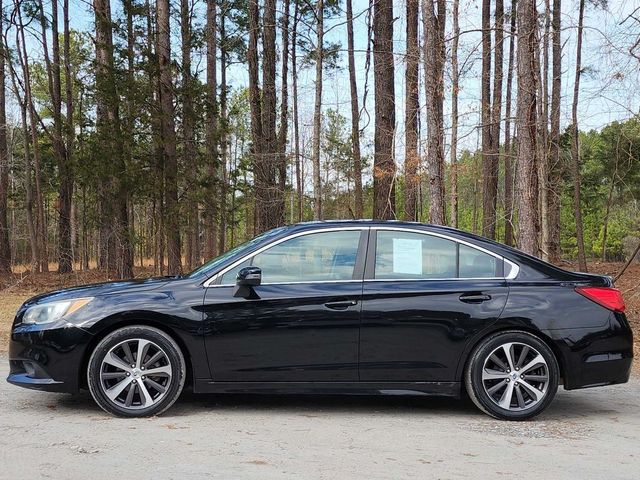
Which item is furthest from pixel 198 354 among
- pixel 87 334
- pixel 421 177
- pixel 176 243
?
pixel 421 177

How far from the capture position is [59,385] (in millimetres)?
4898

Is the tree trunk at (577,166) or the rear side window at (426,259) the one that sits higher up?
the tree trunk at (577,166)

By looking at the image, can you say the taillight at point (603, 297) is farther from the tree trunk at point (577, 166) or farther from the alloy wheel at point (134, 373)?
the tree trunk at point (577, 166)

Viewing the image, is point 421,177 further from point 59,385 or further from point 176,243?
point 59,385

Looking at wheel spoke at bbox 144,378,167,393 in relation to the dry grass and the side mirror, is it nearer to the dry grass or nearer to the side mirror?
the side mirror

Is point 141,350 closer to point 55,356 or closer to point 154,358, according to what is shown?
point 154,358

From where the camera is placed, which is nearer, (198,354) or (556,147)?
(198,354)

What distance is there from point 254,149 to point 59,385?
48.5 ft

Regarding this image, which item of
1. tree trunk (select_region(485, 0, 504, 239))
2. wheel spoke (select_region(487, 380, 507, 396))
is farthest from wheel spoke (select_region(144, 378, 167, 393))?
tree trunk (select_region(485, 0, 504, 239))

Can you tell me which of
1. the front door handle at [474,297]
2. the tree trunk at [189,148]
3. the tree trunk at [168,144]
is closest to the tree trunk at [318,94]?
the tree trunk at [189,148]

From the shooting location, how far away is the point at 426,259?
5.31 m

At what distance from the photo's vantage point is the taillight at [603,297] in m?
5.20

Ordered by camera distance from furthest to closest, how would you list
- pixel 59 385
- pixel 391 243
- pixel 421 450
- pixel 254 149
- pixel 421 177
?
1. pixel 254 149
2. pixel 421 177
3. pixel 391 243
4. pixel 59 385
5. pixel 421 450

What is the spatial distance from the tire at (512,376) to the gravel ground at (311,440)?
140 millimetres
